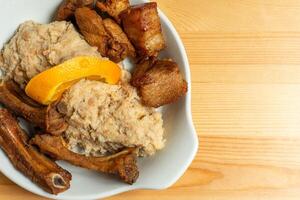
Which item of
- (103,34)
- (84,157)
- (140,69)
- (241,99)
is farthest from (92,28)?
(241,99)

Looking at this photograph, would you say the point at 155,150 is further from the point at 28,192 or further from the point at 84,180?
the point at 28,192

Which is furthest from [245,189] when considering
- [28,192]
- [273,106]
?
[28,192]

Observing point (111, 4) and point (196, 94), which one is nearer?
point (111, 4)

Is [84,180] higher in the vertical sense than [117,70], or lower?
lower

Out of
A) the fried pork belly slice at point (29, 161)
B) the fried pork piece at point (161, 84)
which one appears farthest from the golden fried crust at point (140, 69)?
the fried pork belly slice at point (29, 161)

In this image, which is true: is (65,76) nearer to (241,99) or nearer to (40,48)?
(40,48)

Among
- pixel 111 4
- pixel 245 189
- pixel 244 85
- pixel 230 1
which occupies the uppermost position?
pixel 111 4

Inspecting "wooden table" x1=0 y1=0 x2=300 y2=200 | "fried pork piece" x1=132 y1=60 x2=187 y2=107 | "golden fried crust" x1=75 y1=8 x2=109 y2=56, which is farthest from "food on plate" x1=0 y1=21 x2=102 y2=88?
"wooden table" x1=0 y1=0 x2=300 y2=200
